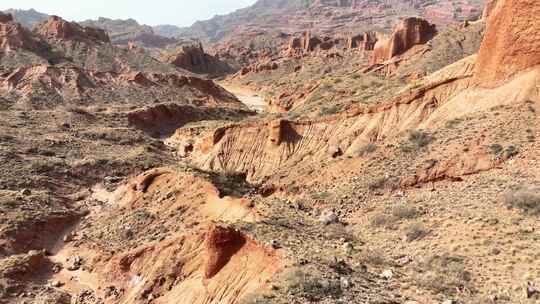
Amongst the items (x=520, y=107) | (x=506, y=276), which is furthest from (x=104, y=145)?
(x=506, y=276)

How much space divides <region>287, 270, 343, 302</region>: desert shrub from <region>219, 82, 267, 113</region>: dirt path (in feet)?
198

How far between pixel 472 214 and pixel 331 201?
298 inches

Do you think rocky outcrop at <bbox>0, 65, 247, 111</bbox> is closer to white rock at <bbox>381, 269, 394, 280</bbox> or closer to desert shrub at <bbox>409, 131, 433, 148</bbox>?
desert shrub at <bbox>409, 131, 433, 148</bbox>

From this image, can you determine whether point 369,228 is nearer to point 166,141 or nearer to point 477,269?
point 477,269

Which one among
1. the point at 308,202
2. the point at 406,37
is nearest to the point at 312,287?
the point at 308,202

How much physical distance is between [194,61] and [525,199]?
116 metres

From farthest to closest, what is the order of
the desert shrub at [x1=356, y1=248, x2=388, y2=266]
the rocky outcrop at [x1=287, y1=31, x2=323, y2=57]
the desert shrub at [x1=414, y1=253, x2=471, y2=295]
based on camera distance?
the rocky outcrop at [x1=287, y1=31, x2=323, y2=57], the desert shrub at [x1=356, y1=248, x2=388, y2=266], the desert shrub at [x1=414, y1=253, x2=471, y2=295]

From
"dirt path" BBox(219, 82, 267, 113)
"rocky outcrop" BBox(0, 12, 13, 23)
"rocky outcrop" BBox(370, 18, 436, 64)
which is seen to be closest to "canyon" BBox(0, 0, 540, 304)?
"rocky outcrop" BBox(370, 18, 436, 64)

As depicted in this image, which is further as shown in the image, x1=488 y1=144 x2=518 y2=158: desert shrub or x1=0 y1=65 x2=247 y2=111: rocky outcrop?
x1=0 y1=65 x2=247 y2=111: rocky outcrop

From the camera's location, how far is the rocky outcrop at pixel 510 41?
76.7ft

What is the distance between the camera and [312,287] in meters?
13.2

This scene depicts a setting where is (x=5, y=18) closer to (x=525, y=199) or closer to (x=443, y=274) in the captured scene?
(x=525, y=199)

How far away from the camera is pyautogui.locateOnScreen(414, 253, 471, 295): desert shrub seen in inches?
539

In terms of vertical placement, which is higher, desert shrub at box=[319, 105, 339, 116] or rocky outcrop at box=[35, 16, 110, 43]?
rocky outcrop at box=[35, 16, 110, 43]
